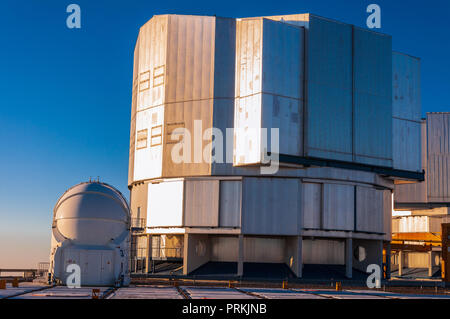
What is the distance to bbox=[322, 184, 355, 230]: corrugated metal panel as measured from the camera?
60781 mm

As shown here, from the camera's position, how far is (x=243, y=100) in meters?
60.1

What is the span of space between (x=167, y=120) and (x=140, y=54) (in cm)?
1141

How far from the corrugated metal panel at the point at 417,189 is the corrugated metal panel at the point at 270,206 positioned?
33.9 metres

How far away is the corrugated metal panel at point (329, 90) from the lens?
6025cm

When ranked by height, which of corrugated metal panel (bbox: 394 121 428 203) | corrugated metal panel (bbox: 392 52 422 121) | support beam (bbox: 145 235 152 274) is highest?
corrugated metal panel (bbox: 392 52 422 121)

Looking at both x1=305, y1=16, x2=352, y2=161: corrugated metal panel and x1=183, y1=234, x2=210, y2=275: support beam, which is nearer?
x1=305, y1=16, x2=352, y2=161: corrugated metal panel

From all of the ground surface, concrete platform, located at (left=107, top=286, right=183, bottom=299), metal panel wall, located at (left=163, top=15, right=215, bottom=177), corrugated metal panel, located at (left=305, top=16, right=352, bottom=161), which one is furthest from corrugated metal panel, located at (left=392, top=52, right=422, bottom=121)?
concrete platform, located at (left=107, top=286, right=183, bottom=299)

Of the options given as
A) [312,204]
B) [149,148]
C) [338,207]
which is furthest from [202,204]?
[338,207]

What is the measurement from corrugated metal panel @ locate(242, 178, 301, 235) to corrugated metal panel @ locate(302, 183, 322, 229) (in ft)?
3.32

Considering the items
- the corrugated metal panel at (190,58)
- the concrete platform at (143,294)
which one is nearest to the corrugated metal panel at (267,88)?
the corrugated metal panel at (190,58)

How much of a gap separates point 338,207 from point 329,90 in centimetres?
1236
